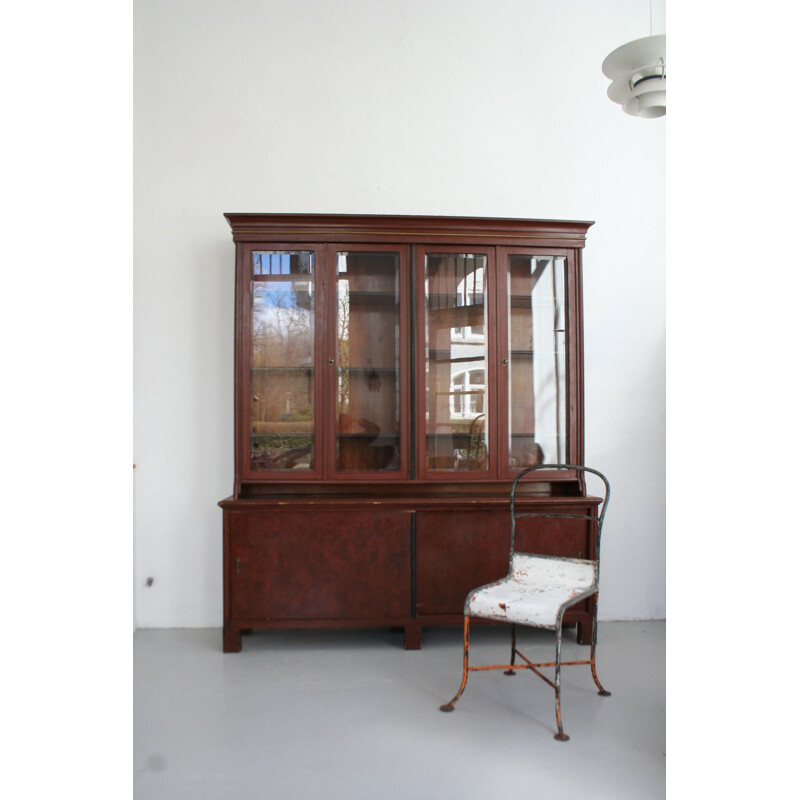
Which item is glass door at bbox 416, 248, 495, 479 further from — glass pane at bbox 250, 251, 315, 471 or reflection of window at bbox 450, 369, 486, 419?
glass pane at bbox 250, 251, 315, 471

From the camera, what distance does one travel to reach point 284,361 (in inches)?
121

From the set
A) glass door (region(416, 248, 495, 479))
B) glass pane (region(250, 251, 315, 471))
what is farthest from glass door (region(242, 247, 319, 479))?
glass door (region(416, 248, 495, 479))

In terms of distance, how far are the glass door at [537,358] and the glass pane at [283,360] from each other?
1081 millimetres

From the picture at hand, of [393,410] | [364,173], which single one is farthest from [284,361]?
[364,173]

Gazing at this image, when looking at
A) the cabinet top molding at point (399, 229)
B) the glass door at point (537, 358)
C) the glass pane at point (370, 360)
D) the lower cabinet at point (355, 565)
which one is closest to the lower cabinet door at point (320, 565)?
the lower cabinet at point (355, 565)

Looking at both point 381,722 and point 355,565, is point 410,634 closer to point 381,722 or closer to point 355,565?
point 355,565

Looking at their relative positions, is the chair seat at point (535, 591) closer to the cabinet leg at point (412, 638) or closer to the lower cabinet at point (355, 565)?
the lower cabinet at point (355, 565)

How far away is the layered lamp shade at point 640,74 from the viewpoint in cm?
199

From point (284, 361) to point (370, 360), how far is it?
46cm

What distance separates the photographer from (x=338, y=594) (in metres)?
2.96

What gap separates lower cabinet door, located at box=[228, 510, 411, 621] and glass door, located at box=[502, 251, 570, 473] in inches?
32.0

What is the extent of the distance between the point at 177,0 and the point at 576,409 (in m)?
3.25
